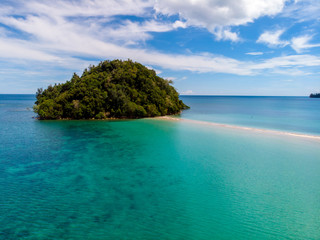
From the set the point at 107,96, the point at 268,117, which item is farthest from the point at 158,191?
the point at 268,117

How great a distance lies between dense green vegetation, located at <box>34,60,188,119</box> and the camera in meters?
36.6

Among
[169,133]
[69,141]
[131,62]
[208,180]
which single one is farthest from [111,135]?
[131,62]

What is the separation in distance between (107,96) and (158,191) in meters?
30.0

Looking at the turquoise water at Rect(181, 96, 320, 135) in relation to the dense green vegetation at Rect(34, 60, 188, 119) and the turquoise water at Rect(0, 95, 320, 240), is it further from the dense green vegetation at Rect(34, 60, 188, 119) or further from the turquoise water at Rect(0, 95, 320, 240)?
the turquoise water at Rect(0, 95, 320, 240)

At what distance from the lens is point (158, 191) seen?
10.9 meters

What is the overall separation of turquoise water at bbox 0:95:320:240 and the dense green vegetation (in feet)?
57.0

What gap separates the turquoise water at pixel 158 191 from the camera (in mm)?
7891

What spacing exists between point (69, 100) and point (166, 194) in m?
32.7

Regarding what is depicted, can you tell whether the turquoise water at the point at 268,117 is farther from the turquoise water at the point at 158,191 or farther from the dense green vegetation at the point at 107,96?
the turquoise water at the point at 158,191

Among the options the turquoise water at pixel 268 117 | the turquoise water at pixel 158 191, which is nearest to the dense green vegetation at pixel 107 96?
the turquoise water at pixel 268 117

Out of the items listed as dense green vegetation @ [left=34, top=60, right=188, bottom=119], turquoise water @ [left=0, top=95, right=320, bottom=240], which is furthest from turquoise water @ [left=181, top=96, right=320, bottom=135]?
turquoise water @ [left=0, top=95, right=320, bottom=240]

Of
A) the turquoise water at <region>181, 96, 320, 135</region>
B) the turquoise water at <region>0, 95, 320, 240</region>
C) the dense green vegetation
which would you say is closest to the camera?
the turquoise water at <region>0, 95, 320, 240</region>

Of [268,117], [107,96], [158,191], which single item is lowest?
[158,191]

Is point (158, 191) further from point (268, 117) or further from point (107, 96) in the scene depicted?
point (268, 117)
